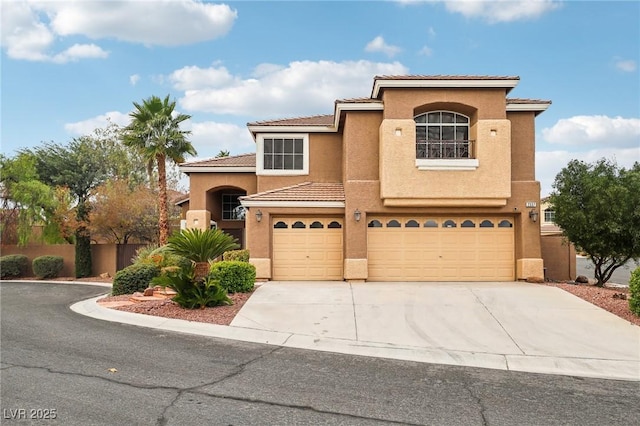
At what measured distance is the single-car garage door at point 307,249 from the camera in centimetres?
1808

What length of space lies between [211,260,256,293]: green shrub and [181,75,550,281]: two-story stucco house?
8.38ft

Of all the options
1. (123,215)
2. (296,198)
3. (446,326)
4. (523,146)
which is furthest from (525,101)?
(123,215)

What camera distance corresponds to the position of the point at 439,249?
17859 mm

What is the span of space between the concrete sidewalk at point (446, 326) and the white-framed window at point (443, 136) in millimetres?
5124

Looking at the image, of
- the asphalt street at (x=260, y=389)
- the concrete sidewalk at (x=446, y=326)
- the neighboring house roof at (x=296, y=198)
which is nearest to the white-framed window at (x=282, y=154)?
the neighboring house roof at (x=296, y=198)

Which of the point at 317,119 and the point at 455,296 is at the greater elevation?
the point at 317,119

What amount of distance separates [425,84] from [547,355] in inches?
424

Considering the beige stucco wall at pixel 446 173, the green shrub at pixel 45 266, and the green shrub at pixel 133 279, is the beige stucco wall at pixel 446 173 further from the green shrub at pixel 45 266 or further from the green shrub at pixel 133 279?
the green shrub at pixel 45 266

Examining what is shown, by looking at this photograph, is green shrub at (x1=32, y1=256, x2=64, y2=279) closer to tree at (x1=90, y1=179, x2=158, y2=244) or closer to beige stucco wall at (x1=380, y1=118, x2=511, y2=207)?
tree at (x1=90, y1=179, x2=158, y2=244)

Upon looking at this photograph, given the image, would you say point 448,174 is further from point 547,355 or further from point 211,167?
point 211,167

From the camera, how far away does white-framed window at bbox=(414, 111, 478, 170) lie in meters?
17.9

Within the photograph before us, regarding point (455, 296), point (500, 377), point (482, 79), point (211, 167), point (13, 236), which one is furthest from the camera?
point (13, 236)

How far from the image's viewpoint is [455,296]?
14297mm

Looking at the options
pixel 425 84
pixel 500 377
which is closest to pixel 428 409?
pixel 500 377
